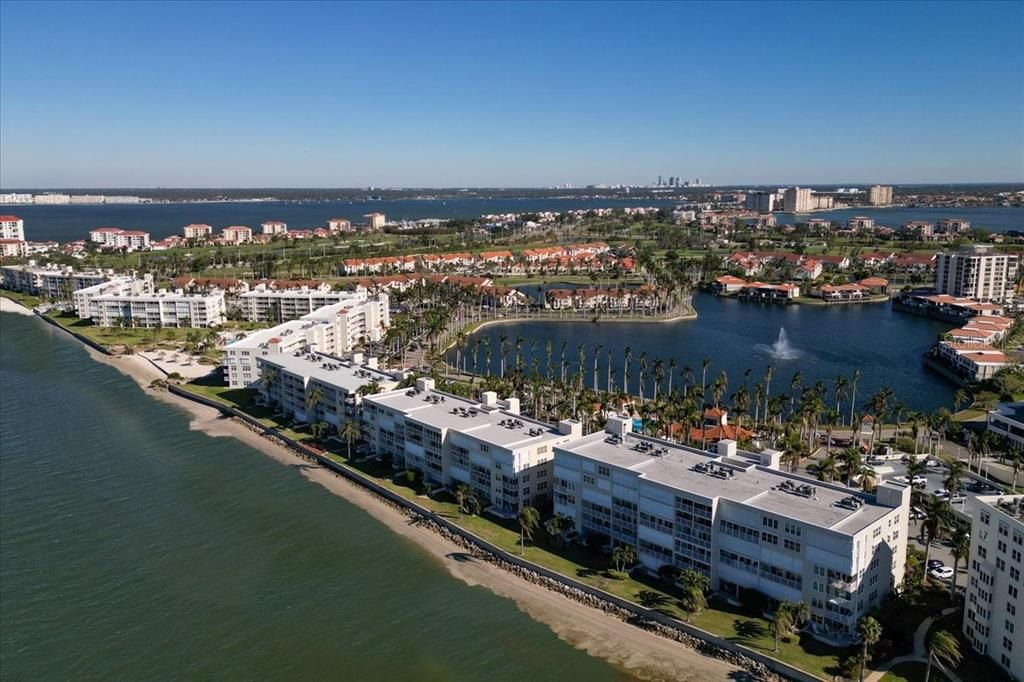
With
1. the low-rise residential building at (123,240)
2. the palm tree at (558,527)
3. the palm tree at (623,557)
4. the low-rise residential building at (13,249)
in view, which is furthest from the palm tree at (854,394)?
the low-rise residential building at (123,240)

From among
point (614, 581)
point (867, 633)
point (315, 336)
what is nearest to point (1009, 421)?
point (867, 633)

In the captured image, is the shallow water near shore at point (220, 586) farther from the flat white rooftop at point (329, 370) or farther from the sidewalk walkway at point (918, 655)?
the sidewalk walkway at point (918, 655)

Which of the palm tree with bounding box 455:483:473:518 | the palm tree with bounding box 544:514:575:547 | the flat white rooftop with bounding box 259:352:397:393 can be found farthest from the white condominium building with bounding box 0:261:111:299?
the palm tree with bounding box 544:514:575:547

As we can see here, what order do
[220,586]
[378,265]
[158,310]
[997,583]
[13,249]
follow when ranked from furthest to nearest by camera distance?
[13,249] → [378,265] → [158,310] → [220,586] → [997,583]

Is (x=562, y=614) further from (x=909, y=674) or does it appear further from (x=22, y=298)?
(x=22, y=298)

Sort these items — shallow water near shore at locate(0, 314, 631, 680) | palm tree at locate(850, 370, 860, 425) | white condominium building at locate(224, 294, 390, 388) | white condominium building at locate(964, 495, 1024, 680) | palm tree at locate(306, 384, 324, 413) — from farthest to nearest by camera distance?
white condominium building at locate(224, 294, 390, 388) → palm tree at locate(850, 370, 860, 425) → palm tree at locate(306, 384, 324, 413) → shallow water near shore at locate(0, 314, 631, 680) → white condominium building at locate(964, 495, 1024, 680)

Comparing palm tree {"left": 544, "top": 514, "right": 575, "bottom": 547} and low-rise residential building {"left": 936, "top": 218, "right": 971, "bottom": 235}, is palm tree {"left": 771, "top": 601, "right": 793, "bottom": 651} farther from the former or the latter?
low-rise residential building {"left": 936, "top": 218, "right": 971, "bottom": 235}

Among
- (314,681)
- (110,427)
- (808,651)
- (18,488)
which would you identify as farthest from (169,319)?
(808,651)
